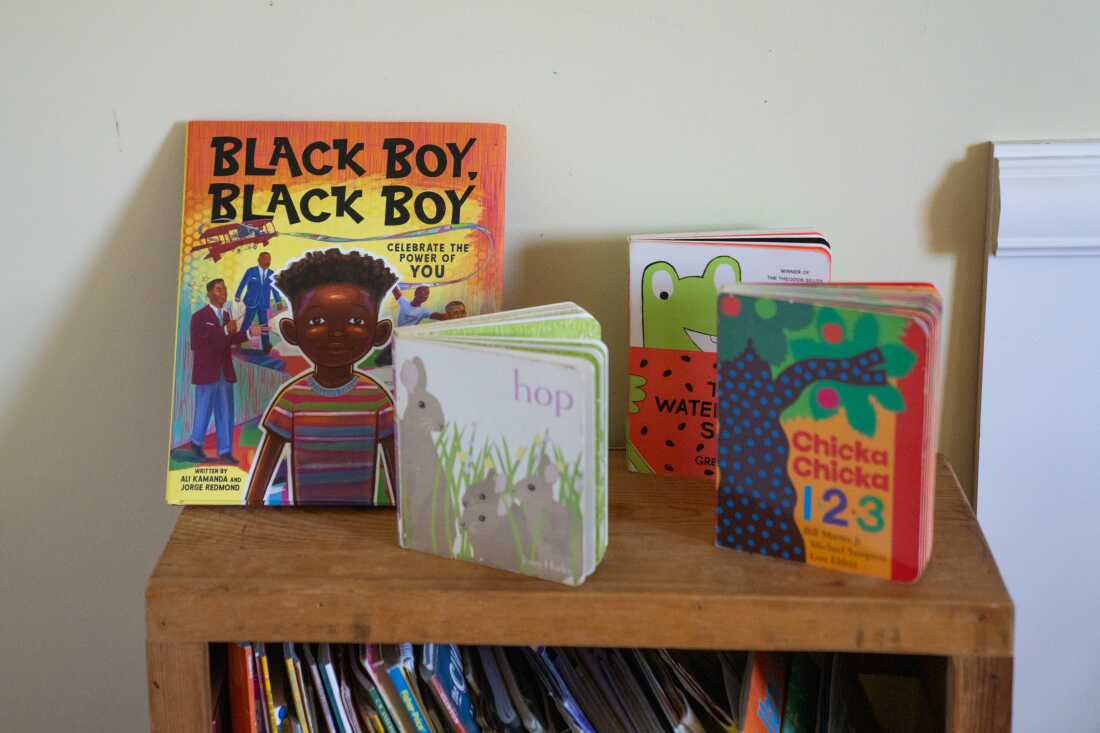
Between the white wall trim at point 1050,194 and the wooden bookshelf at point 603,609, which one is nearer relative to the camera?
the wooden bookshelf at point 603,609

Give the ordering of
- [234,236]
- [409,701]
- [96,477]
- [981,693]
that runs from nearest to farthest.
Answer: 1. [981,693]
2. [409,701]
3. [234,236]
4. [96,477]

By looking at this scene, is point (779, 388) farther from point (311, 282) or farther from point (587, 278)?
point (311, 282)

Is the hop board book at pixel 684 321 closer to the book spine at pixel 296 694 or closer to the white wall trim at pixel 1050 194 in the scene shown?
the white wall trim at pixel 1050 194

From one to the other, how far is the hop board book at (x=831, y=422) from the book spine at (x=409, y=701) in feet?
1.07

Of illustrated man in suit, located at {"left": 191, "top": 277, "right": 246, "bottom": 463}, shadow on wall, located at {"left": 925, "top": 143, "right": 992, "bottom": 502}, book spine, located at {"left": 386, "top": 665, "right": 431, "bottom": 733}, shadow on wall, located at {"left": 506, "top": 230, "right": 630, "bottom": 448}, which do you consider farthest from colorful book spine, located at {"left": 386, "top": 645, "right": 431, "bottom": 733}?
shadow on wall, located at {"left": 925, "top": 143, "right": 992, "bottom": 502}

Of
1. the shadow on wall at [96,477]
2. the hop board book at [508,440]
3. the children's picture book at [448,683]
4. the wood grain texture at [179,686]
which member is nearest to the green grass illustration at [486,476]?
the hop board book at [508,440]

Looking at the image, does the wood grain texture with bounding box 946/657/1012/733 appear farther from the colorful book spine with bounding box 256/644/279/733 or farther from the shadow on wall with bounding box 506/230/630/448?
the colorful book spine with bounding box 256/644/279/733

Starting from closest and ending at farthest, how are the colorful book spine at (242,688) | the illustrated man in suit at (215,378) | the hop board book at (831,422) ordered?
the hop board book at (831,422) → the colorful book spine at (242,688) → the illustrated man in suit at (215,378)

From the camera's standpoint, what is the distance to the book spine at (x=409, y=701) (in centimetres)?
96

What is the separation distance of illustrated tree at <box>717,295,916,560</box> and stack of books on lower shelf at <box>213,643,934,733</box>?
0.54ft

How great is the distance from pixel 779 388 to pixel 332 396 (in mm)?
438

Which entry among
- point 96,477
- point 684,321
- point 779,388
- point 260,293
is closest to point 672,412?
point 684,321

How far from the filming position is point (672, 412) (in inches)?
41.9

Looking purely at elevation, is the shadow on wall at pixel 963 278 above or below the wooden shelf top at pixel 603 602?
above
